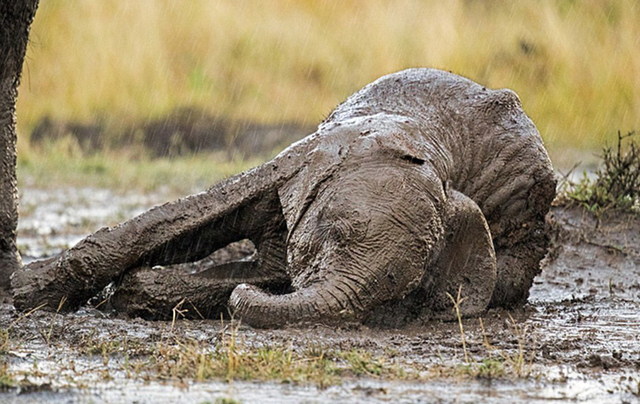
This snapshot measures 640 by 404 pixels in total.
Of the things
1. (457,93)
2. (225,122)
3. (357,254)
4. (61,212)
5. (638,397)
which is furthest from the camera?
(225,122)

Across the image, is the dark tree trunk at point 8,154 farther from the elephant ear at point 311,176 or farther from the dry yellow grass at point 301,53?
the dry yellow grass at point 301,53

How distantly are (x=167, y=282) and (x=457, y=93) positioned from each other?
220 centimetres

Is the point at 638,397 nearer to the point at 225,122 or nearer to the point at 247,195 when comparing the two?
the point at 247,195

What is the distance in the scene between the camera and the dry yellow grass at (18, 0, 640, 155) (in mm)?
21312

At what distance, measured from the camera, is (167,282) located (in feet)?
23.6

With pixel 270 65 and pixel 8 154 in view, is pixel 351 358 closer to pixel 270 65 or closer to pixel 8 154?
Result: pixel 8 154

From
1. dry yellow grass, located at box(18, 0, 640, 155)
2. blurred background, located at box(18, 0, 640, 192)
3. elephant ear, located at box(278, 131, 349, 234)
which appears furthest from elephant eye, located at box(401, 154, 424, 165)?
dry yellow grass, located at box(18, 0, 640, 155)

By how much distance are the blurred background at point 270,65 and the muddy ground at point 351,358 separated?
1184cm

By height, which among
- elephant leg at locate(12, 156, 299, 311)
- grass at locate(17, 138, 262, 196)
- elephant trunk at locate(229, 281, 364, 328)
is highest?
grass at locate(17, 138, 262, 196)

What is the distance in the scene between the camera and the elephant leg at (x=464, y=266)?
7133 mm

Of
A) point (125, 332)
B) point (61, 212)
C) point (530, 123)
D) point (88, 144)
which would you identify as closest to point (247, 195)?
point (125, 332)

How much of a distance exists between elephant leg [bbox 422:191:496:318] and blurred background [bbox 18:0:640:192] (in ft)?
38.3

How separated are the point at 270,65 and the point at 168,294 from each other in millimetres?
16342

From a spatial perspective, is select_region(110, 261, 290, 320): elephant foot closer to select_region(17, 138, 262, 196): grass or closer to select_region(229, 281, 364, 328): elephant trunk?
select_region(229, 281, 364, 328): elephant trunk
